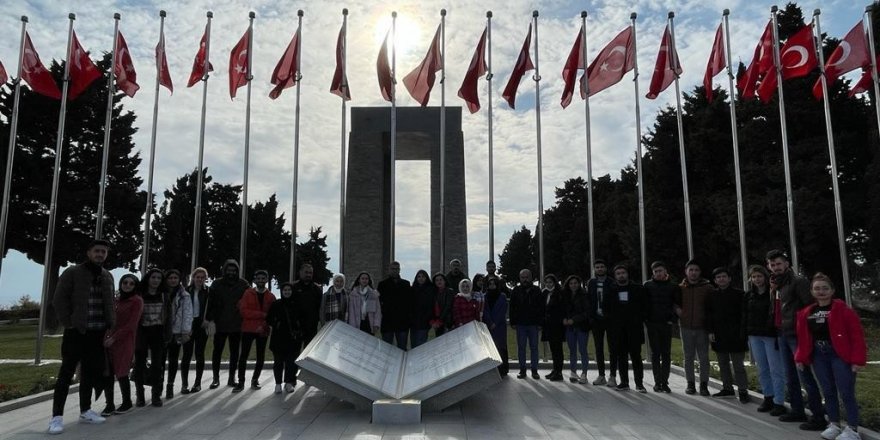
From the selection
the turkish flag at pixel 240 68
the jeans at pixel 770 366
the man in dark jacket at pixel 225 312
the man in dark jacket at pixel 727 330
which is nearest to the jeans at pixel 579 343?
the man in dark jacket at pixel 727 330

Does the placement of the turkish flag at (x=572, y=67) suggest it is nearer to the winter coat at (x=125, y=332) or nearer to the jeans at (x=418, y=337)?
the jeans at (x=418, y=337)

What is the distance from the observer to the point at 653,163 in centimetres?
2722

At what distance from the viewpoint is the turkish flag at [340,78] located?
477 inches

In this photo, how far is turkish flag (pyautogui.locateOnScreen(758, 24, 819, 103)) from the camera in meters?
10.1

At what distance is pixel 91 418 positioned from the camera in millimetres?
5605

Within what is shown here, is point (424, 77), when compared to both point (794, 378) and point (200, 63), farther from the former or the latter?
point (794, 378)

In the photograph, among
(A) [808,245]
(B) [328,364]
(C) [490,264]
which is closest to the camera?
(B) [328,364]

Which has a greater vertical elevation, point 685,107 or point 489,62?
point 685,107

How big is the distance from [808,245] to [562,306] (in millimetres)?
16134

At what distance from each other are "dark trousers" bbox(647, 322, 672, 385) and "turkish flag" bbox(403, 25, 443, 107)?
6.71m

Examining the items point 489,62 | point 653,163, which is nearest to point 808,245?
point 653,163

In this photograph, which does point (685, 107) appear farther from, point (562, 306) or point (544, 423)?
point (544, 423)

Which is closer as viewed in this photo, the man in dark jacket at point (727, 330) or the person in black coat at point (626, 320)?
the man in dark jacket at point (727, 330)

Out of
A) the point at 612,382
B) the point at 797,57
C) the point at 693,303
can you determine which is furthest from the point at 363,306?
the point at 797,57
